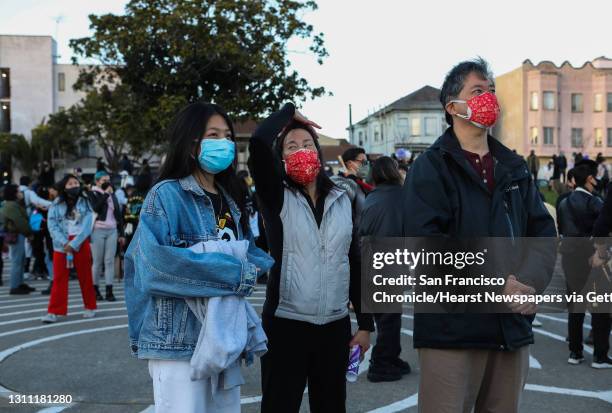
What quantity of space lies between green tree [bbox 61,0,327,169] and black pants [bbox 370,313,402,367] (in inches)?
816

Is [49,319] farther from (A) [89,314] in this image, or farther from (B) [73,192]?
(B) [73,192]

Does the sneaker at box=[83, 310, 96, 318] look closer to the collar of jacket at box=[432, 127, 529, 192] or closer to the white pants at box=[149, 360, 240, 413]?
the white pants at box=[149, 360, 240, 413]

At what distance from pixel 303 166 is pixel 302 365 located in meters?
1.11

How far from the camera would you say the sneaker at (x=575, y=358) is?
732 cm

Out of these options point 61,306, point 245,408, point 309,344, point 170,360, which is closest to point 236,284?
point 170,360

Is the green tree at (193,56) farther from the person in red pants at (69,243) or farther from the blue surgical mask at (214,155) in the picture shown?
the blue surgical mask at (214,155)

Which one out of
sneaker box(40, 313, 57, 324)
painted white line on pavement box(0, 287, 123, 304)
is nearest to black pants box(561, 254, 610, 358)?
sneaker box(40, 313, 57, 324)

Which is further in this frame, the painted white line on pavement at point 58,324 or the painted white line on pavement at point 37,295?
the painted white line on pavement at point 37,295

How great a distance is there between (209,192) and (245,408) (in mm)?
2820

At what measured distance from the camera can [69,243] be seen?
31.9ft

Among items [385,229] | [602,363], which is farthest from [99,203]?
[602,363]

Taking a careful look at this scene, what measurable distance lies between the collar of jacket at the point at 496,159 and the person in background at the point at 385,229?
3.11 meters

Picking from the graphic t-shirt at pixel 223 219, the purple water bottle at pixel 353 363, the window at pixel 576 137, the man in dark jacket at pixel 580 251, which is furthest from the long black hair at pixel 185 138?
the window at pixel 576 137

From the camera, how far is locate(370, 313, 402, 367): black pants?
668 centimetres
